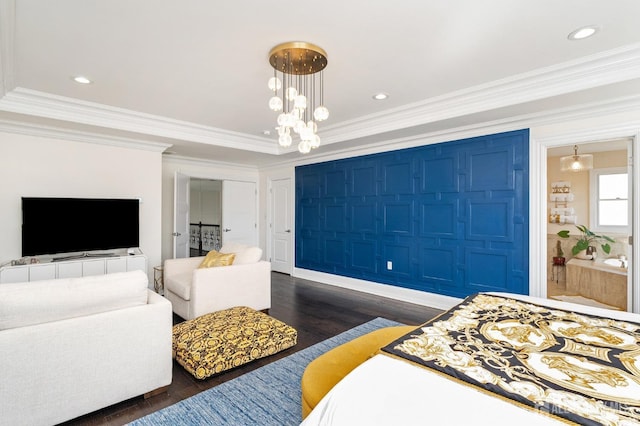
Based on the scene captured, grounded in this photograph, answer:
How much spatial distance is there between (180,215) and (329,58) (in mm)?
3966

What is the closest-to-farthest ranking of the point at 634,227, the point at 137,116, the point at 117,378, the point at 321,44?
1. the point at 117,378
2. the point at 321,44
3. the point at 634,227
4. the point at 137,116

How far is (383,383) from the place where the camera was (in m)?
1.05

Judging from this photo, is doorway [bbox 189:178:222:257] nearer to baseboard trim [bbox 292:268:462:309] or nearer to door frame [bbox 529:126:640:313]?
baseboard trim [bbox 292:268:462:309]

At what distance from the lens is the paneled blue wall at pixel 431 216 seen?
3.67 m

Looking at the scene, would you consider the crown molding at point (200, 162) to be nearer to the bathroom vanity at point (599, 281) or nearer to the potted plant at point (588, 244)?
the bathroom vanity at point (599, 281)

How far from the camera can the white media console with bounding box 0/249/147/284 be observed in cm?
354

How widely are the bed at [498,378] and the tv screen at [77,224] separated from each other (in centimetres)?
450

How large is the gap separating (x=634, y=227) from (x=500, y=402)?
134 inches

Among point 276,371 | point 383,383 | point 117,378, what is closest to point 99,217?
point 117,378

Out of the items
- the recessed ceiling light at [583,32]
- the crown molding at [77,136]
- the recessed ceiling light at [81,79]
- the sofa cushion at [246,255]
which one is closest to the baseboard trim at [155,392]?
the sofa cushion at [246,255]

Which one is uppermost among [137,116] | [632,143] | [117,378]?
[137,116]

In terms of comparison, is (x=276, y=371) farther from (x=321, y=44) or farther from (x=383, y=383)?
(x=321, y=44)

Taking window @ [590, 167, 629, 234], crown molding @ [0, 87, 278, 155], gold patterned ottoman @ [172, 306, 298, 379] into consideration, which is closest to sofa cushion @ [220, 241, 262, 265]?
gold patterned ottoman @ [172, 306, 298, 379]

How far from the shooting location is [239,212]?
22.3 feet
